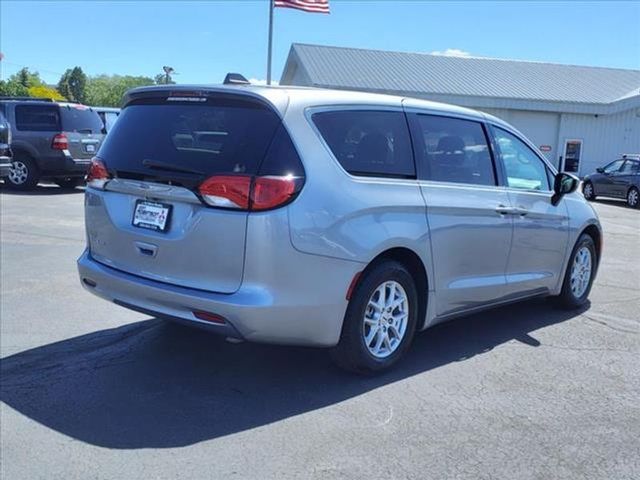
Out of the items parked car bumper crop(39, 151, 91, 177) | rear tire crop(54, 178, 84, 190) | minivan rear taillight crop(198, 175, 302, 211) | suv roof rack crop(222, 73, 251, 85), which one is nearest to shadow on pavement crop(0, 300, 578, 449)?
minivan rear taillight crop(198, 175, 302, 211)

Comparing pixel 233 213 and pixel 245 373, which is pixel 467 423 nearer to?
pixel 245 373

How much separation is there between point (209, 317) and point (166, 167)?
3.15 ft

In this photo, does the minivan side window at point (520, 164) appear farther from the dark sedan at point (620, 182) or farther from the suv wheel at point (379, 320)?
the dark sedan at point (620, 182)

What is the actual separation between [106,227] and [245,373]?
1.34 m

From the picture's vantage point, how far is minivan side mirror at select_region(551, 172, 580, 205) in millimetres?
5844

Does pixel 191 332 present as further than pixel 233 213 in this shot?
Yes

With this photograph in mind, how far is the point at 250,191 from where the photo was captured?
3732 millimetres

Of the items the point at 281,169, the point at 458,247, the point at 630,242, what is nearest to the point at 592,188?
the point at 630,242

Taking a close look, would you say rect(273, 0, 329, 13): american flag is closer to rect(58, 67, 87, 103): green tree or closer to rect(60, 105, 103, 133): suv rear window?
rect(60, 105, 103, 133): suv rear window

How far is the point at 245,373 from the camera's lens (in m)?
4.46

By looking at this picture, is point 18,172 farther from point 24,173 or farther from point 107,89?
point 107,89

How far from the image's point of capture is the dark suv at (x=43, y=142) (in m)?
15.0

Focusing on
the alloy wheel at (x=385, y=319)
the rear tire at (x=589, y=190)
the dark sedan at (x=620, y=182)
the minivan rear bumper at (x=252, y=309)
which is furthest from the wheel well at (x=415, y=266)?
the rear tire at (x=589, y=190)

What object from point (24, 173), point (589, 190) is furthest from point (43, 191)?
point (589, 190)
